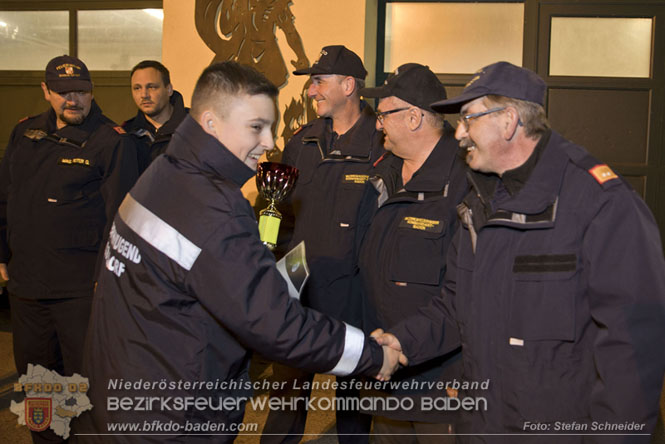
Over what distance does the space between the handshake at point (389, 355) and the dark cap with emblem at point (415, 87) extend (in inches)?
43.2

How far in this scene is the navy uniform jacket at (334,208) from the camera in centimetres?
341

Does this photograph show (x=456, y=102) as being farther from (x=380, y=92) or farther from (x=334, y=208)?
(x=334, y=208)

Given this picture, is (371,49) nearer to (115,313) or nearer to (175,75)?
(175,75)

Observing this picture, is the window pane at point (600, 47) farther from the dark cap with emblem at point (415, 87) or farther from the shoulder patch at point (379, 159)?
the dark cap with emblem at point (415, 87)

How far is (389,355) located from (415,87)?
128 centimetres

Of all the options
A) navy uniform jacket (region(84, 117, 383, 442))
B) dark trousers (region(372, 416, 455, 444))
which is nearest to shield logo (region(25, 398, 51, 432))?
navy uniform jacket (region(84, 117, 383, 442))

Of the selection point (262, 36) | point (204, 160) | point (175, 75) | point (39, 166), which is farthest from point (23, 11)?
point (204, 160)

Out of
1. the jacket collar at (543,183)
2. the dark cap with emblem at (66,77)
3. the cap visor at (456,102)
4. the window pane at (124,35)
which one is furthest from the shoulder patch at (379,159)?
the window pane at (124,35)

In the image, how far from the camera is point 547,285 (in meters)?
1.79

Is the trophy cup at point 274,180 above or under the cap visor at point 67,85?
under

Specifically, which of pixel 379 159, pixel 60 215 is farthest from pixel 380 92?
Result: pixel 60 215

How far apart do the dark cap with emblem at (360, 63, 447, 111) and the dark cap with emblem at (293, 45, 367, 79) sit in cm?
83

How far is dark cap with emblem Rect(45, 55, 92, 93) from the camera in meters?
3.73

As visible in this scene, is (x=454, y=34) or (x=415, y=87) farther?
(x=454, y=34)
